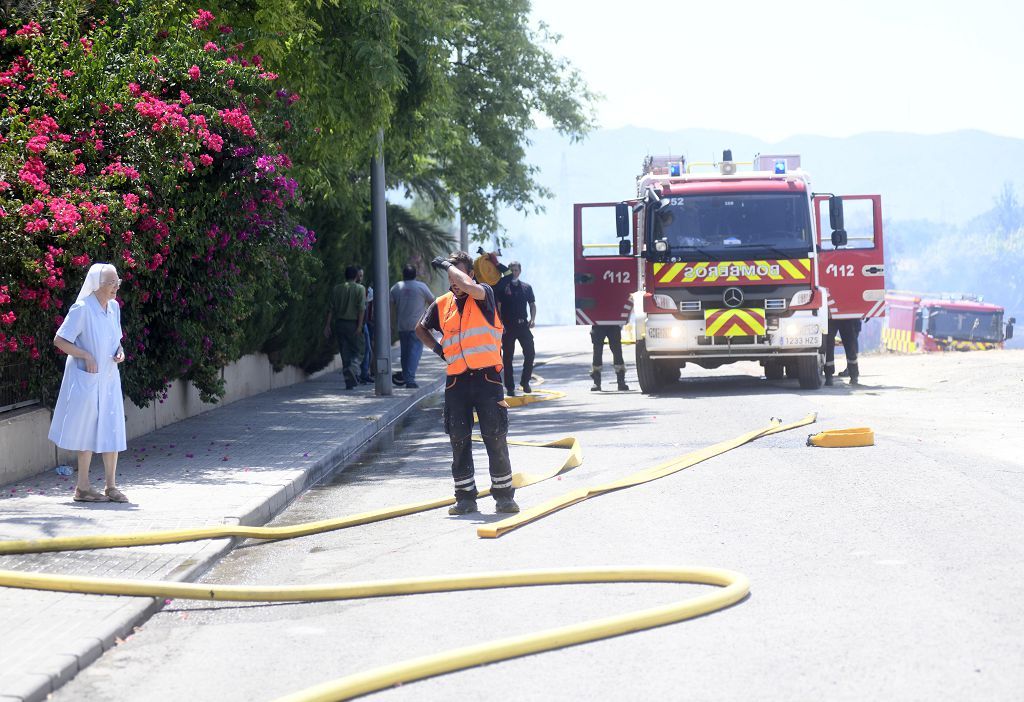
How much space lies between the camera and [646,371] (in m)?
21.0

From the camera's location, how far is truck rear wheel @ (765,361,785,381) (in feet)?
77.1

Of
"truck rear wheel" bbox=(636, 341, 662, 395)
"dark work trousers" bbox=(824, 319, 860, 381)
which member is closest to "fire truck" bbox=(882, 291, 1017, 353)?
"dark work trousers" bbox=(824, 319, 860, 381)

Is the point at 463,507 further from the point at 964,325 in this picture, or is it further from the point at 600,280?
the point at 964,325

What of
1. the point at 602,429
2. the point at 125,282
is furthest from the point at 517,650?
the point at 602,429

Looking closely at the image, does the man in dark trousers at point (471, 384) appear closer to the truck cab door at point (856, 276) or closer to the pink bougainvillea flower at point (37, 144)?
the pink bougainvillea flower at point (37, 144)

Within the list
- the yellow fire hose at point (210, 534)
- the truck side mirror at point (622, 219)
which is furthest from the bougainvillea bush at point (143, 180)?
the truck side mirror at point (622, 219)

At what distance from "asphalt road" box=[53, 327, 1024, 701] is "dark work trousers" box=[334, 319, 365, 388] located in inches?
338

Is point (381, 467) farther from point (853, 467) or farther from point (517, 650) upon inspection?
point (517, 650)

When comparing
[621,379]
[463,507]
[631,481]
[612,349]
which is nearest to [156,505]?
[463,507]

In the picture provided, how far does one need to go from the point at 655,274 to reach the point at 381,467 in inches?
310

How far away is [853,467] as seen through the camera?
452 inches

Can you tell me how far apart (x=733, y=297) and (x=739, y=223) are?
105 centimetres

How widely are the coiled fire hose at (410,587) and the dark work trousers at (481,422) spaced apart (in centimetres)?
37

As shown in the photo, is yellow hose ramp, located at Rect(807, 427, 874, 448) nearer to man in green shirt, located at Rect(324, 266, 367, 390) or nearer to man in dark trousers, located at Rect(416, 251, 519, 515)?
man in dark trousers, located at Rect(416, 251, 519, 515)
